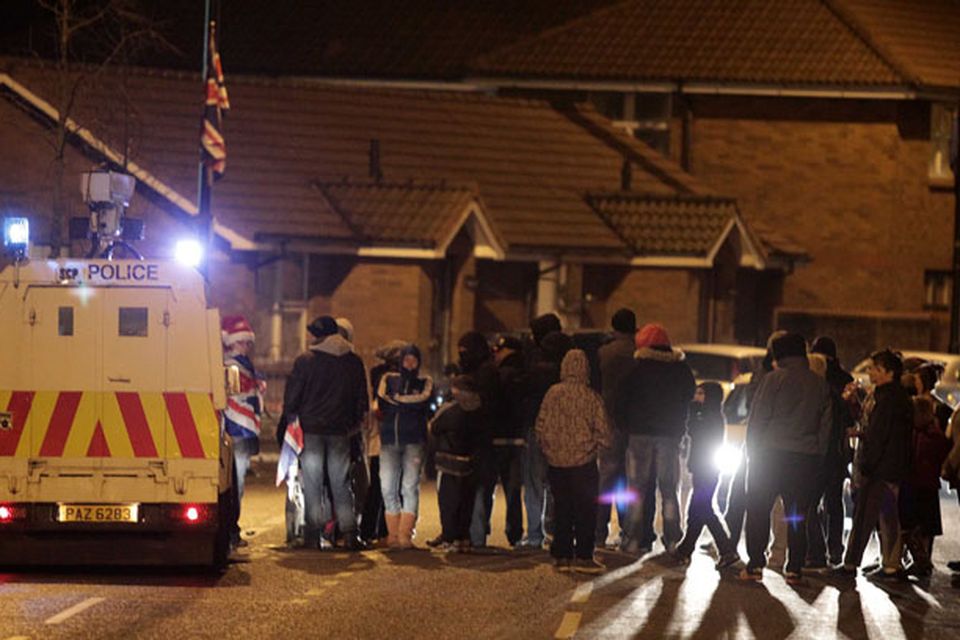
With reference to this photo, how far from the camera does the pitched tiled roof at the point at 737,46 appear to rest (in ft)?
130

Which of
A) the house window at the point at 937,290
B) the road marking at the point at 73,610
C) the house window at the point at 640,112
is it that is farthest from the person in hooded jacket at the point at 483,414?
the house window at the point at 937,290

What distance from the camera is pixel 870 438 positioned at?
620 inches

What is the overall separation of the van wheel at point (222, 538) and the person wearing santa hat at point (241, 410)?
102cm

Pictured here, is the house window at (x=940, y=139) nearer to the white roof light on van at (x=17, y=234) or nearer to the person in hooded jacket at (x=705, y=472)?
the person in hooded jacket at (x=705, y=472)

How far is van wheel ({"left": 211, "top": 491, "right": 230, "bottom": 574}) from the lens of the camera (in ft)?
48.8

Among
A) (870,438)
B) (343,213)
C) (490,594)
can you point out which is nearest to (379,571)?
(490,594)

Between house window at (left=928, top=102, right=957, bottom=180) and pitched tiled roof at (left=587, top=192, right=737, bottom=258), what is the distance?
6680 millimetres

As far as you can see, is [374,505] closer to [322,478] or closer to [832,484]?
[322,478]

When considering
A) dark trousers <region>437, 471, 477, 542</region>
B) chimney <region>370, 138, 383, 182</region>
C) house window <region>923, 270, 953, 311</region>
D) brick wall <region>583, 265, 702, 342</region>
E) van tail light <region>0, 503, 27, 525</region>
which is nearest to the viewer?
van tail light <region>0, 503, 27, 525</region>

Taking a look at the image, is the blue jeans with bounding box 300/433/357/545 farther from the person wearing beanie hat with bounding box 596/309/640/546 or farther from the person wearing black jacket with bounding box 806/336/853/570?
the person wearing black jacket with bounding box 806/336/853/570

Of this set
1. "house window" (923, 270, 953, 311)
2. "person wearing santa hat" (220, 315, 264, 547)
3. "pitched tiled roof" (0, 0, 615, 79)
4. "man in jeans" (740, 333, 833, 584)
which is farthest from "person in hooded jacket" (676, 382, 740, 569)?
"house window" (923, 270, 953, 311)

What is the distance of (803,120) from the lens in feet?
133

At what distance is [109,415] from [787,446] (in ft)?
16.7

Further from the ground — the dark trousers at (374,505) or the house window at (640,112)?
the house window at (640,112)
